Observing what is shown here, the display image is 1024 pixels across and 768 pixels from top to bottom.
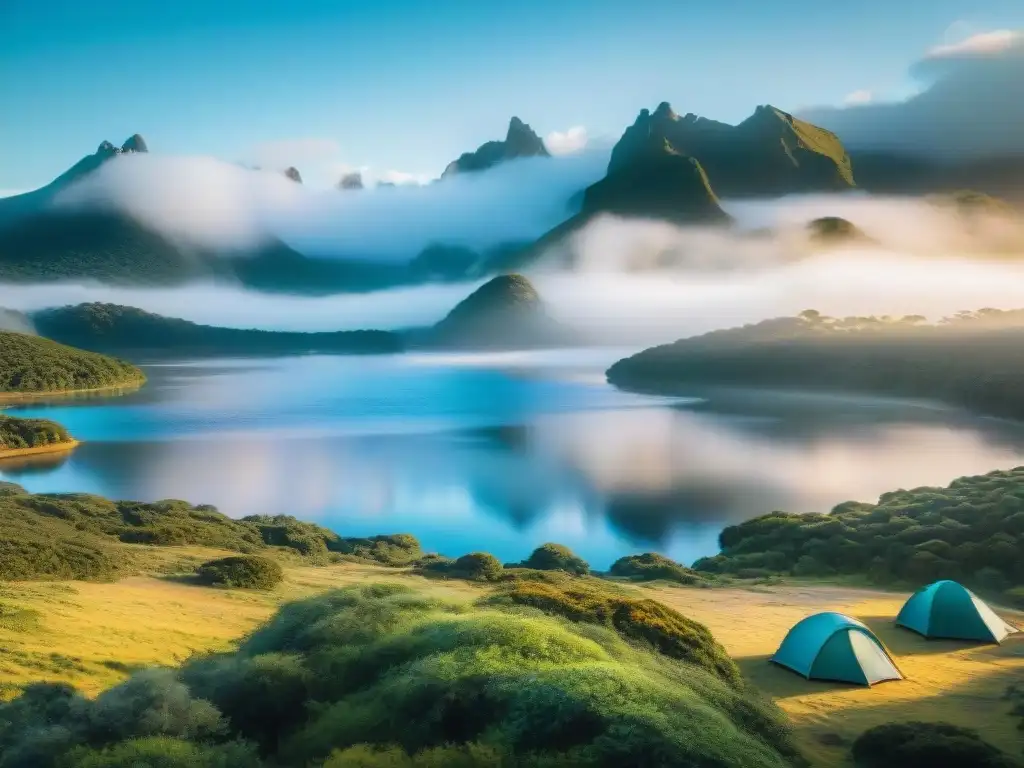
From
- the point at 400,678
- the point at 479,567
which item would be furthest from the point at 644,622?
the point at 479,567

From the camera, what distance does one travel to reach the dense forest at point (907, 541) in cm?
3331

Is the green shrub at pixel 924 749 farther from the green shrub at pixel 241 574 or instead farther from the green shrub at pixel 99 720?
the green shrub at pixel 241 574

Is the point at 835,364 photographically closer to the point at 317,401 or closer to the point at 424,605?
the point at 317,401

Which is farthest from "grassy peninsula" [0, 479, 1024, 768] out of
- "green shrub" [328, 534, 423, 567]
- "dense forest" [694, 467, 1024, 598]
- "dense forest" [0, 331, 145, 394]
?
"dense forest" [0, 331, 145, 394]

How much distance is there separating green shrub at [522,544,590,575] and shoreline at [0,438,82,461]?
185 ft

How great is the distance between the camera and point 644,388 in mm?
172500

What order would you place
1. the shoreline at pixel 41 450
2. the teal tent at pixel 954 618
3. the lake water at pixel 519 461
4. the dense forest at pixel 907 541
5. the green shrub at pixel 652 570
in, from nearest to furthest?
1. the teal tent at pixel 954 618
2. the dense forest at pixel 907 541
3. the green shrub at pixel 652 570
4. the lake water at pixel 519 461
5. the shoreline at pixel 41 450

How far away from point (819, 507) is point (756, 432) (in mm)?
42014

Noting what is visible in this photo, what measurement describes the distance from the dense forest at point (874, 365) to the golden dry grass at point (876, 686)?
105133 millimetres

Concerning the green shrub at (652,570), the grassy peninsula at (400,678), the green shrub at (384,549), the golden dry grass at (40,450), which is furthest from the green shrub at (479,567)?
the golden dry grass at (40,450)

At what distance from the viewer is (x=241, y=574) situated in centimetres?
2497

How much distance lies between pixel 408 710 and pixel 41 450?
79.9 metres

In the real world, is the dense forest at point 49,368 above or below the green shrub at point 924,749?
above

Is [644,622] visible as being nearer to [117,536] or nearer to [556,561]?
[117,536]
